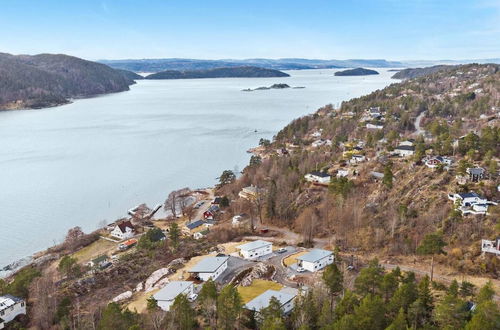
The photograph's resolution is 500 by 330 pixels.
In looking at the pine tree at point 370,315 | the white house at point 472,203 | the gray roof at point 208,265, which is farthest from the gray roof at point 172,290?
the white house at point 472,203

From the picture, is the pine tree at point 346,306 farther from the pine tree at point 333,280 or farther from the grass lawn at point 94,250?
the grass lawn at point 94,250

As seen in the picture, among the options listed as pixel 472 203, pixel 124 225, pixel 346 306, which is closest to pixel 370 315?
pixel 346 306

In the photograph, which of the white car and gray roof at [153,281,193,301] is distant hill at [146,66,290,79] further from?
the white car

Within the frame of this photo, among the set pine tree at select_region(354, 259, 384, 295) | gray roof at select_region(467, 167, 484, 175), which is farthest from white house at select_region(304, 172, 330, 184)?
pine tree at select_region(354, 259, 384, 295)

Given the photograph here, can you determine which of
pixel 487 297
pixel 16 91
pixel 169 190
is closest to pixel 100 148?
pixel 169 190

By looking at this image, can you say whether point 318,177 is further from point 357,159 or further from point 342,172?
point 357,159

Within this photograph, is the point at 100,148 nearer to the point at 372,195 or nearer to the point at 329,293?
the point at 372,195
